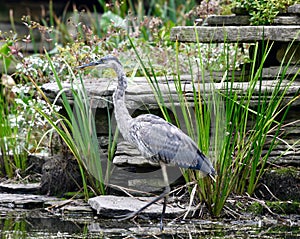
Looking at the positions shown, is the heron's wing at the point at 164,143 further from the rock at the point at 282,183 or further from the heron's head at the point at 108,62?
the rock at the point at 282,183

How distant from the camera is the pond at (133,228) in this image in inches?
182

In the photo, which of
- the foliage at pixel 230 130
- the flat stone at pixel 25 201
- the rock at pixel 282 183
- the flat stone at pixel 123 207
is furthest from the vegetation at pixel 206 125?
the flat stone at pixel 25 201

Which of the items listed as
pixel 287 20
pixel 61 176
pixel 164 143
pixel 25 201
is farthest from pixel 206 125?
pixel 25 201

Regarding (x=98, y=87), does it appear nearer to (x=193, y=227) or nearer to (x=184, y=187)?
(x=184, y=187)

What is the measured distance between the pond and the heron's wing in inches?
17.5

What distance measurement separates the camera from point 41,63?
21.1 feet

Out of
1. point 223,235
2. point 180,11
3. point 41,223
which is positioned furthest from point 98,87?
point 180,11

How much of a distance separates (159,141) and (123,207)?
54cm

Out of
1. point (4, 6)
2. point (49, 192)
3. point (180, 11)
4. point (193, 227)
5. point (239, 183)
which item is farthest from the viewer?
point (4, 6)

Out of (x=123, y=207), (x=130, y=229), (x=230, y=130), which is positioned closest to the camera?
(x=130, y=229)

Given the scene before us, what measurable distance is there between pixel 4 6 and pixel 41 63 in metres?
5.67

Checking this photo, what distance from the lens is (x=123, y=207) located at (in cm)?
514

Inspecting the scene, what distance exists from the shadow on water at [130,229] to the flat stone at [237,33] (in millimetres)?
1348

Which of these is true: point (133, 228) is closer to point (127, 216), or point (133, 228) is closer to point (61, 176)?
point (127, 216)
